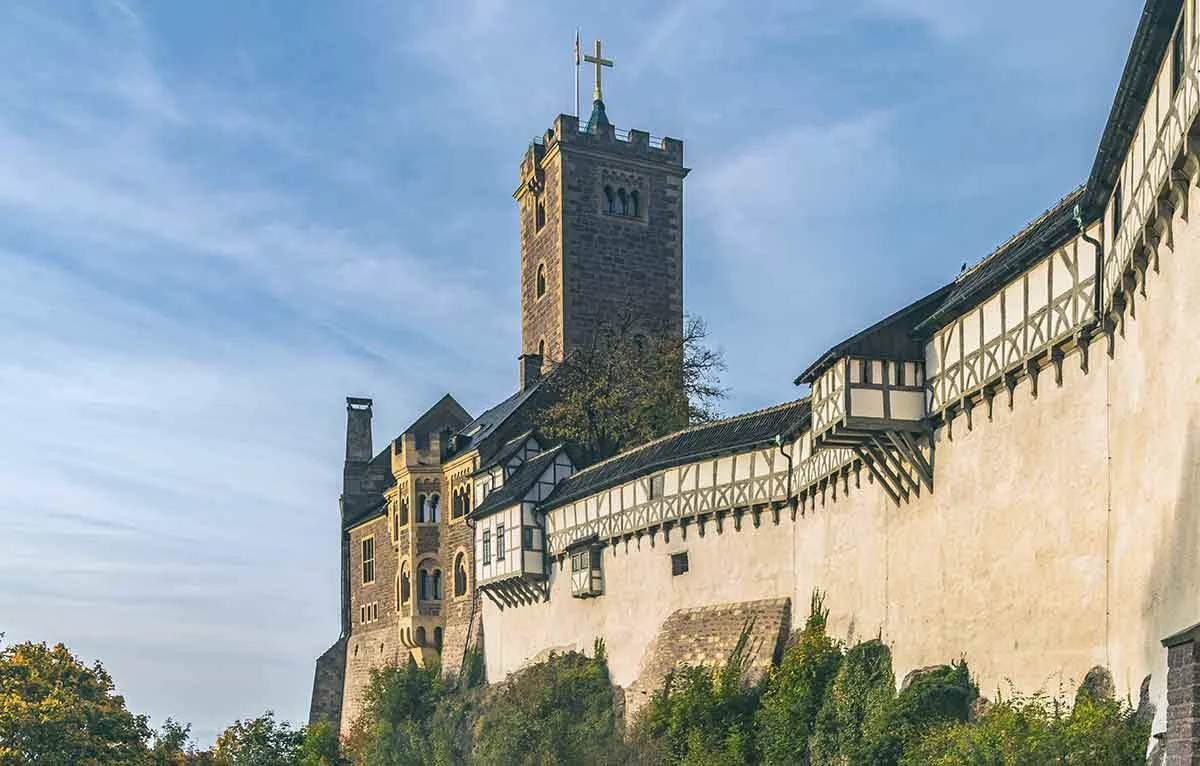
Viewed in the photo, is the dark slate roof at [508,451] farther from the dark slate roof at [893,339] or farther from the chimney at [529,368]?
the dark slate roof at [893,339]

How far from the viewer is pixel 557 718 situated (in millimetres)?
37875

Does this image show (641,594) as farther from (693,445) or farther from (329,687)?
(329,687)

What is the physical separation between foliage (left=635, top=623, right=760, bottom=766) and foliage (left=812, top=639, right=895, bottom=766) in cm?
229

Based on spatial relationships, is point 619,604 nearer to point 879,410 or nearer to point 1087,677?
point 879,410

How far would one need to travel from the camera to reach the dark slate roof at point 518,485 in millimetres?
46000

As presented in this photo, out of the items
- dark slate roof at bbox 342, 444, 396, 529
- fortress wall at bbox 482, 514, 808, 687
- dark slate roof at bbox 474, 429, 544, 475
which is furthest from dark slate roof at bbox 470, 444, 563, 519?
dark slate roof at bbox 342, 444, 396, 529

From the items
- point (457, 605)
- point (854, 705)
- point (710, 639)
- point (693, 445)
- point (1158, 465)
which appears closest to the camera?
point (1158, 465)

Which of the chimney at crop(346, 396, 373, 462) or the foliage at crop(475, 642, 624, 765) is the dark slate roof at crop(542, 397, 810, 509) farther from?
the chimney at crop(346, 396, 373, 462)

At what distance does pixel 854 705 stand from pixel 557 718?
40.5 feet

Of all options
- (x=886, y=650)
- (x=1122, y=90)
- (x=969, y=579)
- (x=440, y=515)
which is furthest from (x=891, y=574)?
(x=440, y=515)

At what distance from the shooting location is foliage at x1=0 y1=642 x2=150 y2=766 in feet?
115

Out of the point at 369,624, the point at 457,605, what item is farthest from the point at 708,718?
the point at 369,624

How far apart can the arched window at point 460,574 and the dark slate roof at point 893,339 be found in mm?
Result: 27458

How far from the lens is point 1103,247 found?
20.5 metres
